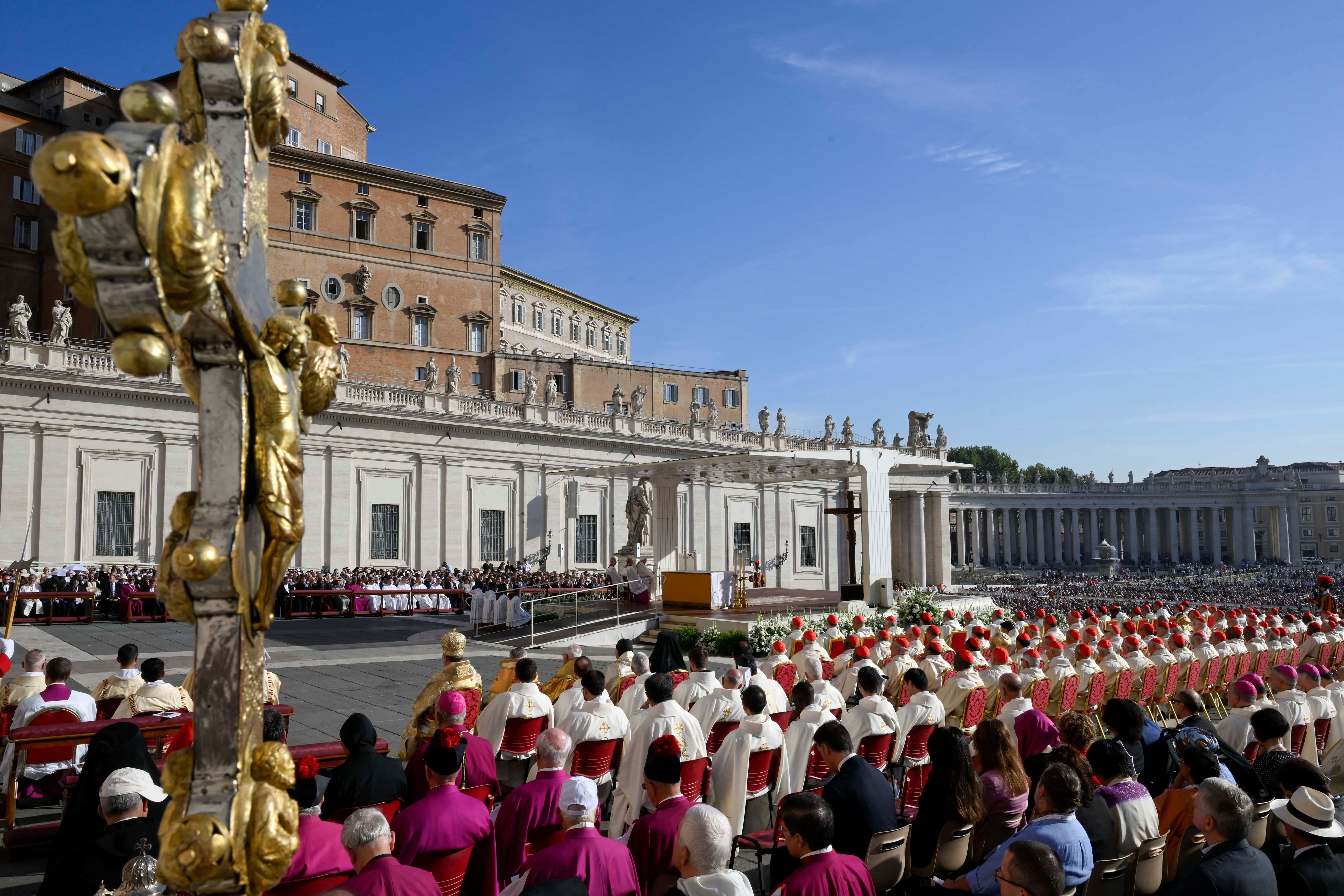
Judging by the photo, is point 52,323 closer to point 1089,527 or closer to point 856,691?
point 856,691

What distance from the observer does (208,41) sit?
185 cm

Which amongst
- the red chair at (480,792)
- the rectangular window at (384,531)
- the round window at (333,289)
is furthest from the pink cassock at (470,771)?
the round window at (333,289)

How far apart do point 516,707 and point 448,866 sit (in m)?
3.90

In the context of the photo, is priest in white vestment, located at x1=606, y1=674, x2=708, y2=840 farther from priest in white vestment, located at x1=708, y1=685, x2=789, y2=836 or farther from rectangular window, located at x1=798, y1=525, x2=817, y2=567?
rectangular window, located at x1=798, y1=525, x2=817, y2=567

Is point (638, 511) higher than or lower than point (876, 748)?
higher

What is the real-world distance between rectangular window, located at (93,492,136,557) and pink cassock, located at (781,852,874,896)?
34538mm

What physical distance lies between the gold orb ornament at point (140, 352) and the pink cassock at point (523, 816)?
201 inches

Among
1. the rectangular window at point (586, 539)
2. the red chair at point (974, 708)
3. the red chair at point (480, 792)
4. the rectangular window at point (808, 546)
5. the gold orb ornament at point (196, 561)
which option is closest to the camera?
the gold orb ornament at point (196, 561)

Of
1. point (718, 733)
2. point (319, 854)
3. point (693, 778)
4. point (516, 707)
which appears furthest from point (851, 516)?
point (319, 854)

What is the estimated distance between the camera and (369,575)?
3456 centimetres

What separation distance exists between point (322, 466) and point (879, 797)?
116ft

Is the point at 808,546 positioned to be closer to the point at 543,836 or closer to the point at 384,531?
the point at 384,531

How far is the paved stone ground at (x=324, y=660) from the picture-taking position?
13.7m

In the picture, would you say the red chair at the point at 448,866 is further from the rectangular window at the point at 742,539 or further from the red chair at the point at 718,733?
the rectangular window at the point at 742,539
